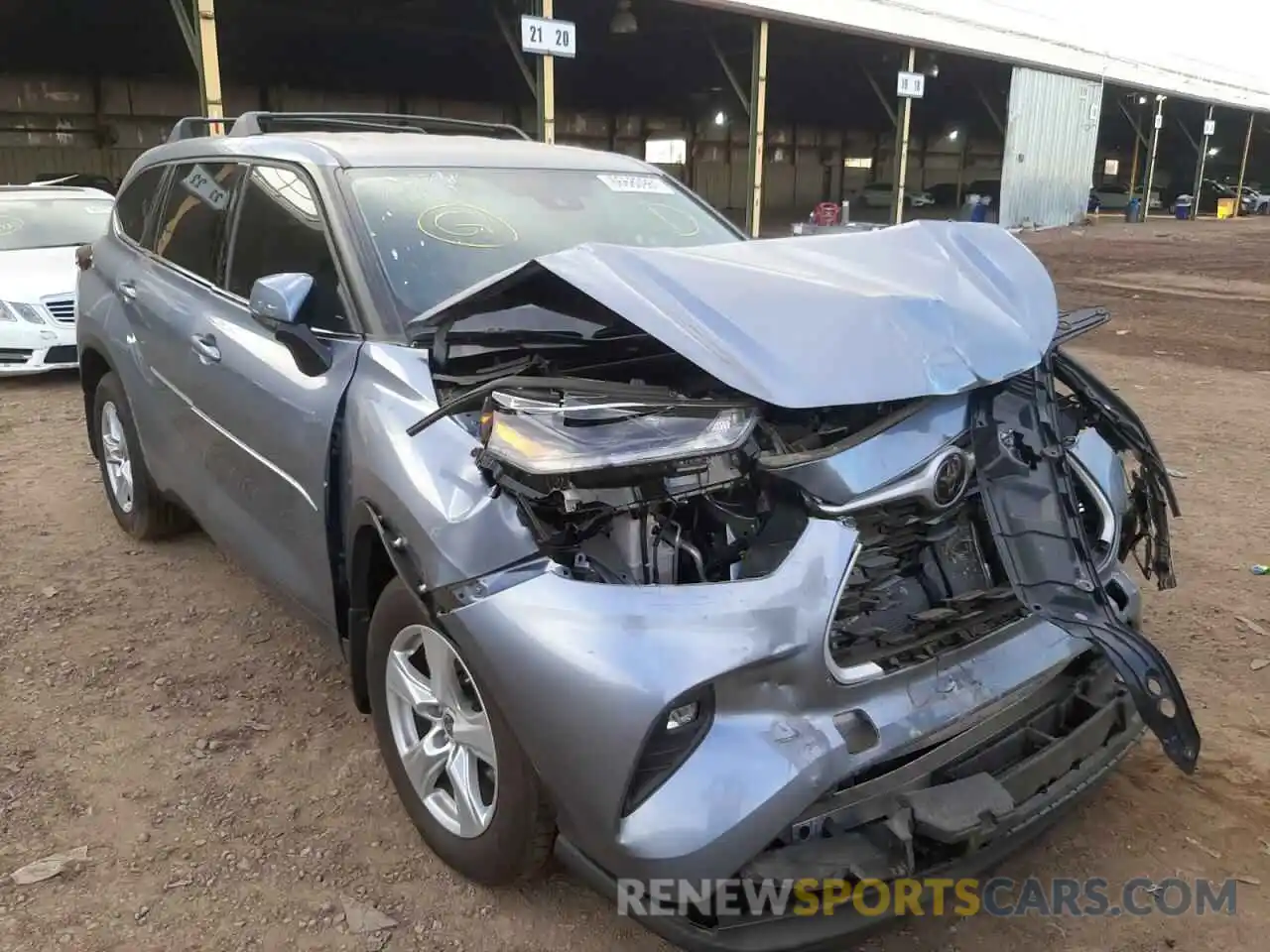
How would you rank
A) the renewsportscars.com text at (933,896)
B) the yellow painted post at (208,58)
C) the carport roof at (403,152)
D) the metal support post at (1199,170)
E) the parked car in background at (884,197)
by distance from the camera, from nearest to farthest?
the renewsportscars.com text at (933,896), the carport roof at (403,152), the yellow painted post at (208,58), the parked car in background at (884,197), the metal support post at (1199,170)

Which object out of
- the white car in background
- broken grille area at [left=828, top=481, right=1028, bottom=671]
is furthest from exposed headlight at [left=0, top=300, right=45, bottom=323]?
broken grille area at [left=828, top=481, right=1028, bottom=671]

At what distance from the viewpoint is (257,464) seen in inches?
119

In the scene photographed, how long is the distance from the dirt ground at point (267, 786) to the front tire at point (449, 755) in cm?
16

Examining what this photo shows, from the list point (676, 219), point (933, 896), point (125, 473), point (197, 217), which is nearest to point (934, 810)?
point (933, 896)

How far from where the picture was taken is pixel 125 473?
446 centimetres

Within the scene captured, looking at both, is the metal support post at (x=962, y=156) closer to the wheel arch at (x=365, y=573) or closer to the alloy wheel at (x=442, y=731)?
the wheel arch at (x=365, y=573)

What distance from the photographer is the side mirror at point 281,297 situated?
2.62 meters

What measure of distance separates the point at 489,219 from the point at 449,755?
5.60ft

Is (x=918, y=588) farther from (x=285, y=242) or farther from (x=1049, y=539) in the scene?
(x=285, y=242)

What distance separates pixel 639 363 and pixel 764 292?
36 centimetres

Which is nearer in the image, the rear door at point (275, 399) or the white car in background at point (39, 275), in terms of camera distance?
the rear door at point (275, 399)

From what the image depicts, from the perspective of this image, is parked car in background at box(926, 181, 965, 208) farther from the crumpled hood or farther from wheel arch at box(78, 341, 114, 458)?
the crumpled hood

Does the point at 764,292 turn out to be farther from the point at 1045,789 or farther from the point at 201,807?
the point at 201,807

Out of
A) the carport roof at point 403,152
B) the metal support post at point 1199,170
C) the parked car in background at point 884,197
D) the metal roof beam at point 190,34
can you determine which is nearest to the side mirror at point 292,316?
the carport roof at point 403,152
